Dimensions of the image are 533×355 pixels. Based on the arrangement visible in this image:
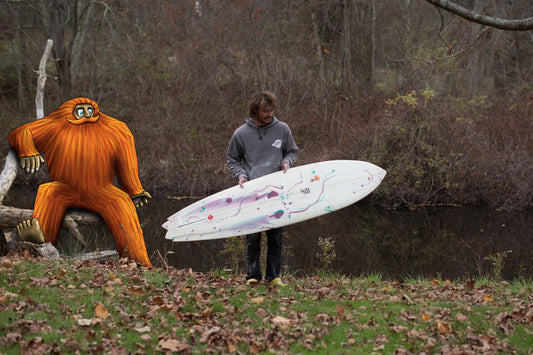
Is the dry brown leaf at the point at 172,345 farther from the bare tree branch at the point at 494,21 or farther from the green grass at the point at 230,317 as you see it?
the bare tree branch at the point at 494,21

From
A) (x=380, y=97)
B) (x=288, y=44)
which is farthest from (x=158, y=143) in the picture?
(x=380, y=97)

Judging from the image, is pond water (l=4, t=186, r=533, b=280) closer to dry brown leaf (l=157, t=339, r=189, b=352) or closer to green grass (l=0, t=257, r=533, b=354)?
green grass (l=0, t=257, r=533, b=354)

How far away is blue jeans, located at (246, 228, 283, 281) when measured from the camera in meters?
4.92

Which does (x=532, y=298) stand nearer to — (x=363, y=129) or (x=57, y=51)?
(x=363, y=129)

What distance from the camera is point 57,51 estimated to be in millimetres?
15305

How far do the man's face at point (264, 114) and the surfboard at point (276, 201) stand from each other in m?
0.54

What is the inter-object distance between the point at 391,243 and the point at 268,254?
645 cm

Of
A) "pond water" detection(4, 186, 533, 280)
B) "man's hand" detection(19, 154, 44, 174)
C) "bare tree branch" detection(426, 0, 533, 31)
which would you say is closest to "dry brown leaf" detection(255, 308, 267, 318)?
"bare tree branch" detection(426, 0, 533, 31)

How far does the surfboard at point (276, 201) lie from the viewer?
17.3ft

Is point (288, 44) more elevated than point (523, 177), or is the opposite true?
point (288, 44)

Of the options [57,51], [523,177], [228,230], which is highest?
[57,51]

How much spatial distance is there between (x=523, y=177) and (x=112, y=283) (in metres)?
11.1

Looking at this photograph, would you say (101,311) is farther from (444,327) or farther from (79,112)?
(79,112)

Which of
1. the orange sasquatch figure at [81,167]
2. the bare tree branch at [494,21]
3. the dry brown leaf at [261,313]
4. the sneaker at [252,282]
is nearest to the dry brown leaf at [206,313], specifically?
the dry brown leaf at [261,313]
